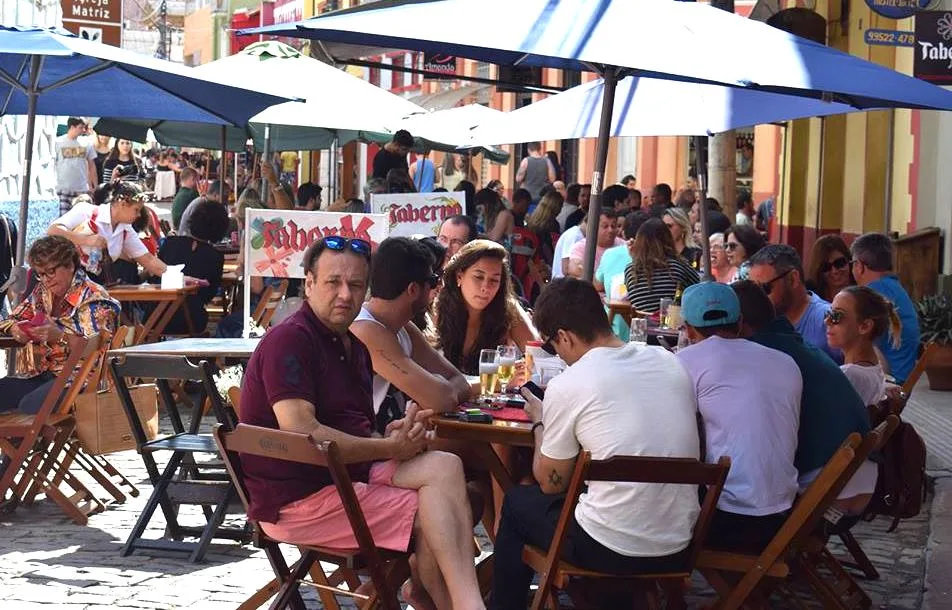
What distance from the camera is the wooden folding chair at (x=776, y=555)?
5195mm

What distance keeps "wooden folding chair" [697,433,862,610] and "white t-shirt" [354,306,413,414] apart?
5.33ft

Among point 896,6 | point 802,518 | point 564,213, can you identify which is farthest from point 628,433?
point 564,213

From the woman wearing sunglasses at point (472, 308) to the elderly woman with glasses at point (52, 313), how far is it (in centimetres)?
193

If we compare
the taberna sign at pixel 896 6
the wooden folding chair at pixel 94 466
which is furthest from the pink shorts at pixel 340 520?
the taberna sign at pixel 896 6

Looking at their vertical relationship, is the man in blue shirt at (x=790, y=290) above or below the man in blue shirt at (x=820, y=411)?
above

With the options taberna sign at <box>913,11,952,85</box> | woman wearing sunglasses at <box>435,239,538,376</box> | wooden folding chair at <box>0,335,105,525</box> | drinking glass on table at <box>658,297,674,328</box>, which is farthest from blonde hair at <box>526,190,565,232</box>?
woman wearing sunglasses at <box>435,239,538,376</box>

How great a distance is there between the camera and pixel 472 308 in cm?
748

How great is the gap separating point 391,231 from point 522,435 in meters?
6.08

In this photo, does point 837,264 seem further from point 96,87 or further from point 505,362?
point 96,87

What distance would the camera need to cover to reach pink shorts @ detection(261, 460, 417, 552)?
5297mm

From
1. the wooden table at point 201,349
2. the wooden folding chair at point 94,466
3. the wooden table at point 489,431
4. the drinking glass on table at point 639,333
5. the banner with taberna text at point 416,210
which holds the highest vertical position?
the banner with taberna text at point 416,210

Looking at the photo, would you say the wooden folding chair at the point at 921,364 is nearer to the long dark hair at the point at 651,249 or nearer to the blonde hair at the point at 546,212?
the long dark hair at the point at 651,249

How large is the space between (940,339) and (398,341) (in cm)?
729

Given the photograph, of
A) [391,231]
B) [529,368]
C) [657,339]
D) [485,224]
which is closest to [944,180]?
[485,224]
